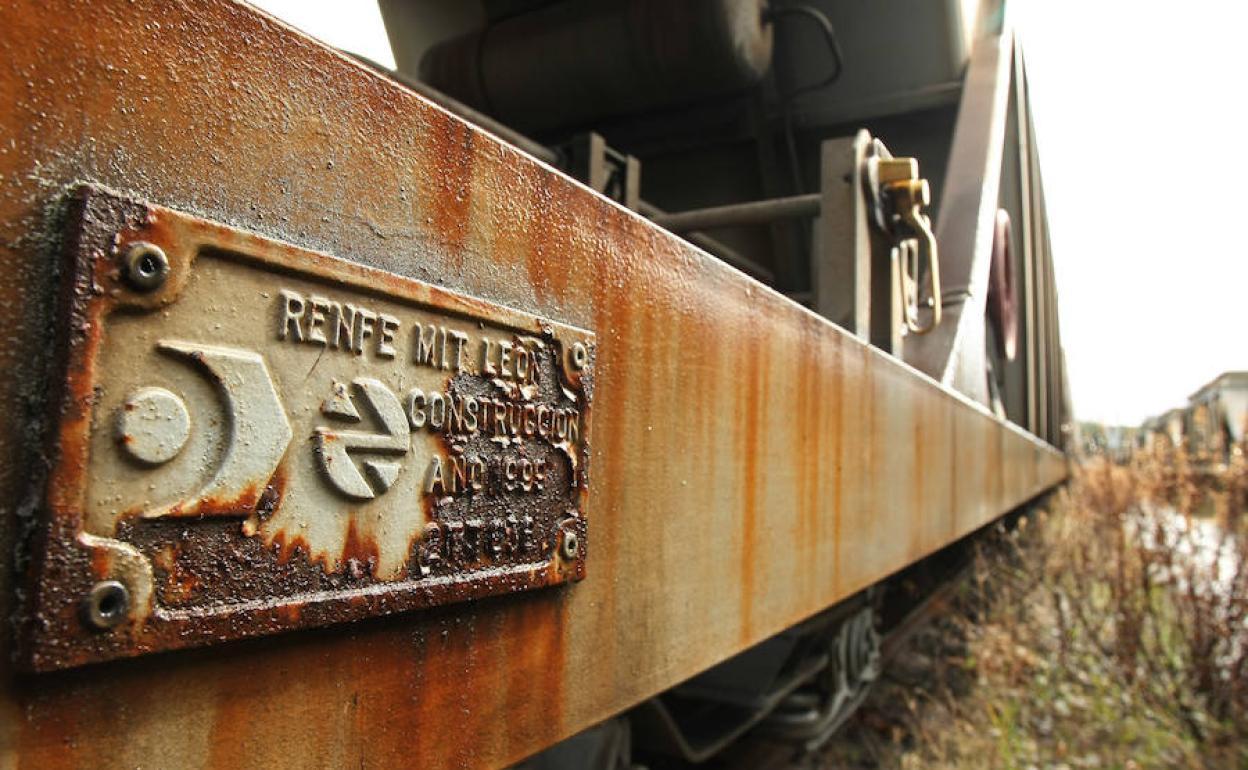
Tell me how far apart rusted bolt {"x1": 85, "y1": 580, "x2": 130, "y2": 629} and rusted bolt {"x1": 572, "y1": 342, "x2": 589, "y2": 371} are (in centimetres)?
47

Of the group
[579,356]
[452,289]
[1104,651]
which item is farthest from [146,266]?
[1104,651]

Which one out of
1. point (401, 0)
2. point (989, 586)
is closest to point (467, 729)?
point (401, 0)

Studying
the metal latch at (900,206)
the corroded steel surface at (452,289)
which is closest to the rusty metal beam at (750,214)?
the metal latch at (900,206)

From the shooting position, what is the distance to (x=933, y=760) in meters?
4.40

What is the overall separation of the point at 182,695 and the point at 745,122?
4.45 metres

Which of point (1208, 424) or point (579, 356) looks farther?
point (1208, 424)

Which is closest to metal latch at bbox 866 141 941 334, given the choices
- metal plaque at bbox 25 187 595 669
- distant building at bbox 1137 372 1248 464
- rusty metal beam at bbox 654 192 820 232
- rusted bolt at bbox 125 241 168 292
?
rusty metal beam at bbox 654 192 820 232

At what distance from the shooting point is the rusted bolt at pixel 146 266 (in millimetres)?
525

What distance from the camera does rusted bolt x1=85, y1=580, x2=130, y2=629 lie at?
506mm

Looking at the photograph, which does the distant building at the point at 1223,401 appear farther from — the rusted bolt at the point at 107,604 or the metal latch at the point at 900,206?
the rusted bolt at the point at 107,604

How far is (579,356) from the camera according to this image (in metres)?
0.89

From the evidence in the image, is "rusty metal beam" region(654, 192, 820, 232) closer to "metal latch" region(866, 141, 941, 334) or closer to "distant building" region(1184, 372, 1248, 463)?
"metal latch" region(866, 141, 941, 334)

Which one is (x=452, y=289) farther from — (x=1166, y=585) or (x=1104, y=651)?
(x=1166, y=585)

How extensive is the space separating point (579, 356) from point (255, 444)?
37 centimetres
